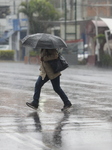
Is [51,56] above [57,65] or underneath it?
above

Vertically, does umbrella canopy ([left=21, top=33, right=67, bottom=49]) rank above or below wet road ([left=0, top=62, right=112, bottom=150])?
above

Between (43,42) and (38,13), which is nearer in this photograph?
(43,42)

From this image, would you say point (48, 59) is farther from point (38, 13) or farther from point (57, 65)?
point (38, 13)

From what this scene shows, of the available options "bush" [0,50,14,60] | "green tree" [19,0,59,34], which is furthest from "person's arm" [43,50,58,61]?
"bush" [0,50,14,60]

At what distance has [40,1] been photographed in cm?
5891

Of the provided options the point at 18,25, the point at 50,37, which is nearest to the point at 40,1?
the point at 18,25

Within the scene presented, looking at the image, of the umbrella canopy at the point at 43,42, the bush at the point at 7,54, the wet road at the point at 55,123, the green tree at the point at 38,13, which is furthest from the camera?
the bush at the point at 7,54

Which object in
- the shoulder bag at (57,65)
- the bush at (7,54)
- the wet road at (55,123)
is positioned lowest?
the bush at (7,54)

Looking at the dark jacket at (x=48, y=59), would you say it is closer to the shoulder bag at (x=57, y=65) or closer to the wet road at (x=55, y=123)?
the shoulder bag at (x=57, y=65)

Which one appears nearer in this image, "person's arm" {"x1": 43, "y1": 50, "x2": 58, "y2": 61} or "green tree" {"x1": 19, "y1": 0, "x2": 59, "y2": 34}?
"person's arm" {"x1": 43, "y1": 50, "x2": 58, "y2": 61}

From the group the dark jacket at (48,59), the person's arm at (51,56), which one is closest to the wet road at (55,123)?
the dark jacket at (48,59)

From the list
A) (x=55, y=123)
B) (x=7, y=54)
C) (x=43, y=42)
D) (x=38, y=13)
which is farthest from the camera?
(x=7, y=54)

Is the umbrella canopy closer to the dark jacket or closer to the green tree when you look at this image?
the dark jacket

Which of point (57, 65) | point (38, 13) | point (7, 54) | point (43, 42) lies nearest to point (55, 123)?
point (57, 65)
